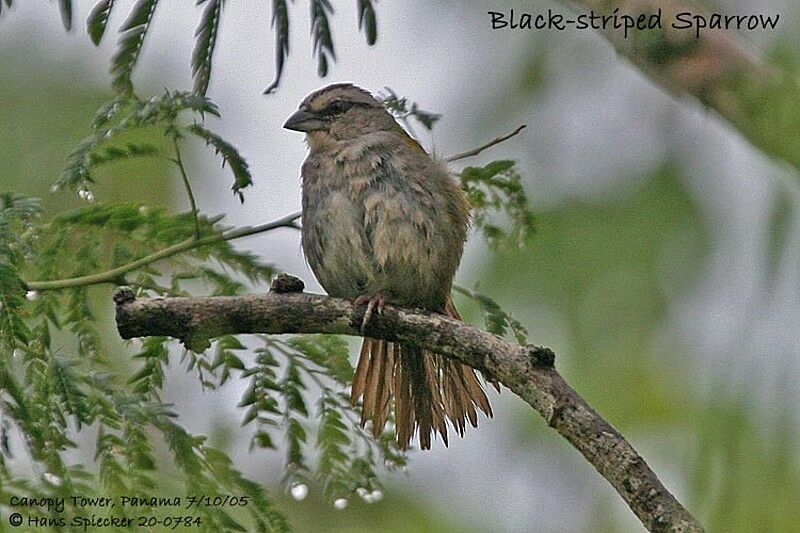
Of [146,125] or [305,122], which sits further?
[305,122]

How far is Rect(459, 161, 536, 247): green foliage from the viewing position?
2.85 m

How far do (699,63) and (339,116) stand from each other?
2.17 m

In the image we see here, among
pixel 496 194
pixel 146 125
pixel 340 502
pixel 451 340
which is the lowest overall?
pixel 340 502

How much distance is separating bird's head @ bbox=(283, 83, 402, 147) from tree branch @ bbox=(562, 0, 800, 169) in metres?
1.80

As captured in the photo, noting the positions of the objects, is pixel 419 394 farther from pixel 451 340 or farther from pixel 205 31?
pixel 205 31

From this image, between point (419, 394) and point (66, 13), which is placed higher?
point (66, 13)

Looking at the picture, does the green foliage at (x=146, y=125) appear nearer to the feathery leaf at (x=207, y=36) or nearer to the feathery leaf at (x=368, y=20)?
the feathery leaf at (x=207, y=36)

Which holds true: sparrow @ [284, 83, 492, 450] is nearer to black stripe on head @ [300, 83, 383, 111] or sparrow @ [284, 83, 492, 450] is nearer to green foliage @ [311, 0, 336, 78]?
black stripe on head @ [300, 83, 383, 111]

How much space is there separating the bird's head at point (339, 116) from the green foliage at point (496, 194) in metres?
1.20

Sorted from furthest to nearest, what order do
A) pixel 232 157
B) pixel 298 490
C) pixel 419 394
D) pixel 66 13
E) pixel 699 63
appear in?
pixel 419 394 → pixel 298 490 → pixel 699 63 → pixel 232 157 → pixel 66 13

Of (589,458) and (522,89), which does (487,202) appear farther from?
(522,89)

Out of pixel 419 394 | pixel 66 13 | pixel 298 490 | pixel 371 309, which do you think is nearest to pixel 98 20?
pixel 66 13

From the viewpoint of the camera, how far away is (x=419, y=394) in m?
3.40

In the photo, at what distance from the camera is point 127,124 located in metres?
2.51
